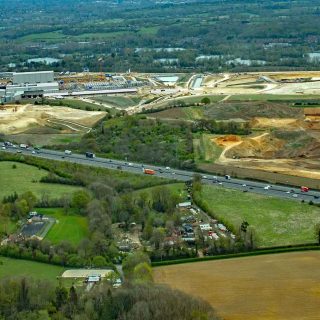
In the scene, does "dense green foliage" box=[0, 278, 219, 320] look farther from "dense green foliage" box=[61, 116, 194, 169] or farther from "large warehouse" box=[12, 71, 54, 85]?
"large warehouse" box=[12, 71, 54, 85]

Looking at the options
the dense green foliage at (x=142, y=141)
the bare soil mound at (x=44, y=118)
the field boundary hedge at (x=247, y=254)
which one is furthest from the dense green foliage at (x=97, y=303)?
the bare soil mound at (x=44, y=118)

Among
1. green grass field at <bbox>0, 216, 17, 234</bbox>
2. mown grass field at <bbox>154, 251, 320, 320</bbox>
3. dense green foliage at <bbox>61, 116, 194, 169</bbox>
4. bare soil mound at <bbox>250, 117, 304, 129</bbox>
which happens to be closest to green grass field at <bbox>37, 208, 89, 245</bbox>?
green grass field at <bbox>0, 216, 17, 234</bbox>

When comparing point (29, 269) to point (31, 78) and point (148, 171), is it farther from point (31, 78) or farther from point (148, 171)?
point (31, 78)

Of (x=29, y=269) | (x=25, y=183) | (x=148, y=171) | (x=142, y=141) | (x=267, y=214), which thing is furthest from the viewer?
(x=142, y=141)

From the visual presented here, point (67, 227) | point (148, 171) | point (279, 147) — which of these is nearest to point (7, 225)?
point (67, 227)

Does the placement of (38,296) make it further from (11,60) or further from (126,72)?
(11,60)

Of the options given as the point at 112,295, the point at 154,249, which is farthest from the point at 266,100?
the point at 112,295

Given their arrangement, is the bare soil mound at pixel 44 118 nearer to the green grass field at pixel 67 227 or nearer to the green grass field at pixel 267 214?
the green grass field at pixel 267 214
